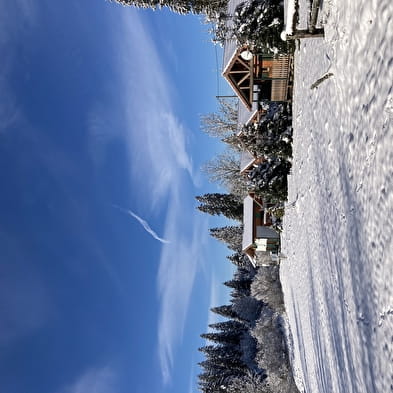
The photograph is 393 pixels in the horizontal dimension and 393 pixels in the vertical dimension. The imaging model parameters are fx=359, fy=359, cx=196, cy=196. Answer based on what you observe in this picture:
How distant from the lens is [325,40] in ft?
24.9

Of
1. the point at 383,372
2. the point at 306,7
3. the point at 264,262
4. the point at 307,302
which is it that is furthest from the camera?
the point at 264,262

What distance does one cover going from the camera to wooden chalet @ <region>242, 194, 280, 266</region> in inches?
1163

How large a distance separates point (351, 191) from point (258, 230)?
2458 centimetres

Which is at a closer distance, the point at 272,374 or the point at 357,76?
the point at 357,76

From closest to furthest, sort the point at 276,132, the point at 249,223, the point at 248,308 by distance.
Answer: the point at 276,132, the point at 249,223, the point at 248,308

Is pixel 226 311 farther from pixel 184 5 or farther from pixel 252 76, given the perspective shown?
pixel 252 76

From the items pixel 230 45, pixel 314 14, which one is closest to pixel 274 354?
pixel 230 45

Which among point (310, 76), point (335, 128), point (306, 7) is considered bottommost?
point (335, 128)

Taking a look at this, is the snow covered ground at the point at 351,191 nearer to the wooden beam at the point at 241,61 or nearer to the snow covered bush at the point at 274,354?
the wooden beam at the point at 241,61

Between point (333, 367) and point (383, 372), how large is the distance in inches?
140

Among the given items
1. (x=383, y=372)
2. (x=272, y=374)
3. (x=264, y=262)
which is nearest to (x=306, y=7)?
(x=383, y=372)

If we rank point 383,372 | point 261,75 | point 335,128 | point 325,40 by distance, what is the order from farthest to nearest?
point 261,75
point 325,40
point 335,128
point 383,372

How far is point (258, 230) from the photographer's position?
30391 millimetres

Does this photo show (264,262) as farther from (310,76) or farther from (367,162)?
(367,162)
